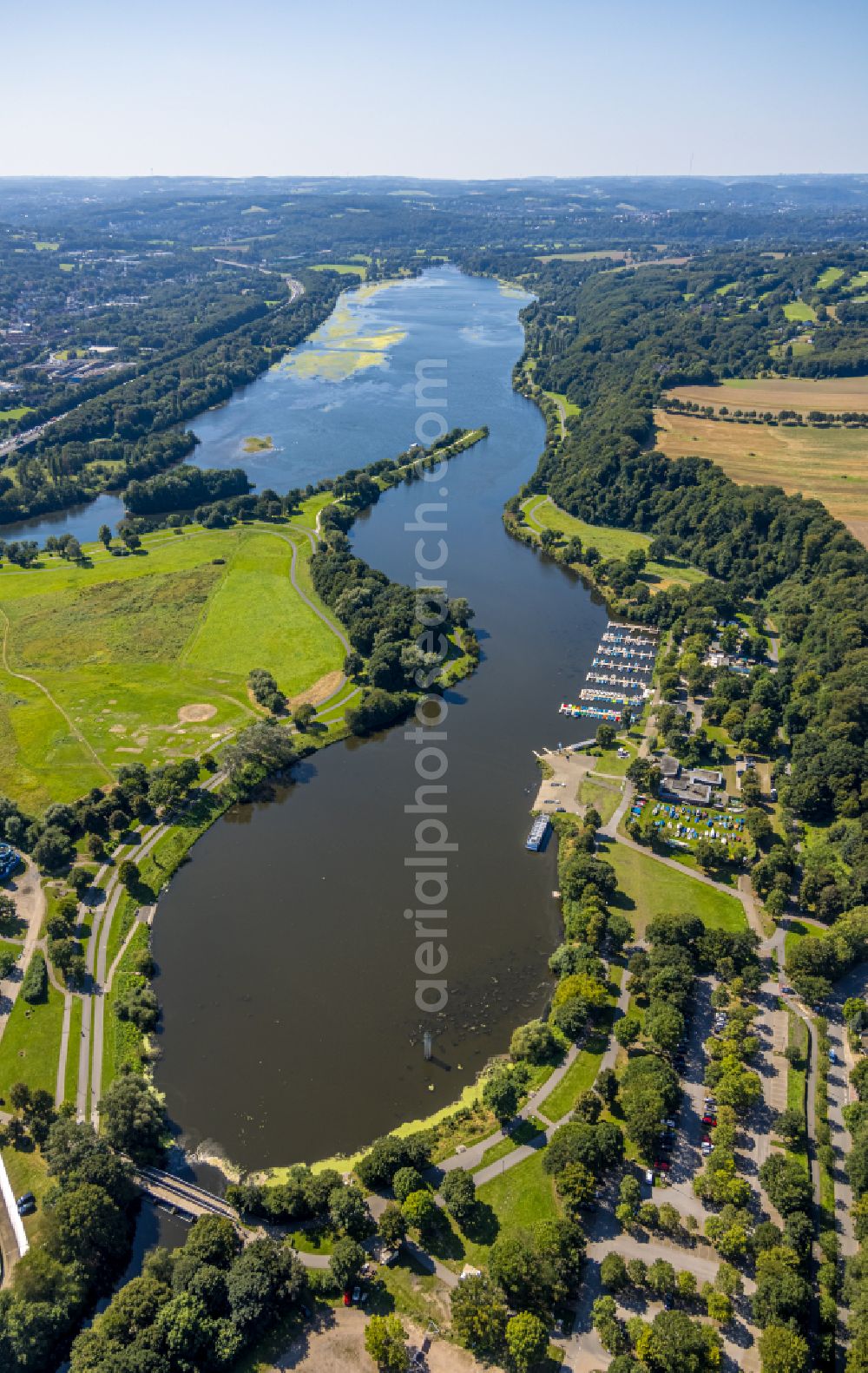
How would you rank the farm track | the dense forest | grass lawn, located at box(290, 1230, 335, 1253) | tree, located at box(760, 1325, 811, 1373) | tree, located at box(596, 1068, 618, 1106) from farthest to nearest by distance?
the farm track, the dense forest, tree, located at box(596, 1068, 618, 1106), grass lawn, located at box(290, 1230, 335, 1253), tree, located at box(760, 1325, 811, 1373)

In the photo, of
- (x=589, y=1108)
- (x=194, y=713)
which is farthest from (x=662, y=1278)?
(x=194, y=713)

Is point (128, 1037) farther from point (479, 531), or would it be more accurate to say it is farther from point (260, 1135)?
point (479, 531)

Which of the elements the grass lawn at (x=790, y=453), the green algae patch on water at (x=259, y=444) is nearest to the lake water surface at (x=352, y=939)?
the grass lawn at (x=790, y=453)

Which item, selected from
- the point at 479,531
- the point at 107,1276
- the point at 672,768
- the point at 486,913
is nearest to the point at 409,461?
the point at 479,531

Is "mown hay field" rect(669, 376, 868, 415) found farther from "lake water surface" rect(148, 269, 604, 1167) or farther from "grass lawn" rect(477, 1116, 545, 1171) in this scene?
"grass lawn" rect(477, 1116, 545, 1171)

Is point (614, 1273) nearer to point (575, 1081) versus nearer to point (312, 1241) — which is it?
point (575, 1081)

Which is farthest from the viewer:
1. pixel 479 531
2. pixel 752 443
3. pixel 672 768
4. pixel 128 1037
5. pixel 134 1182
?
pixel 752 443

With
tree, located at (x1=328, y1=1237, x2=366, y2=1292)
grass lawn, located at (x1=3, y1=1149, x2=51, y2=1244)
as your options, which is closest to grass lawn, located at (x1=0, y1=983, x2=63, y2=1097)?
grass lawn, located at (x1=3, y1=1149, x2=51, y2=1244)
